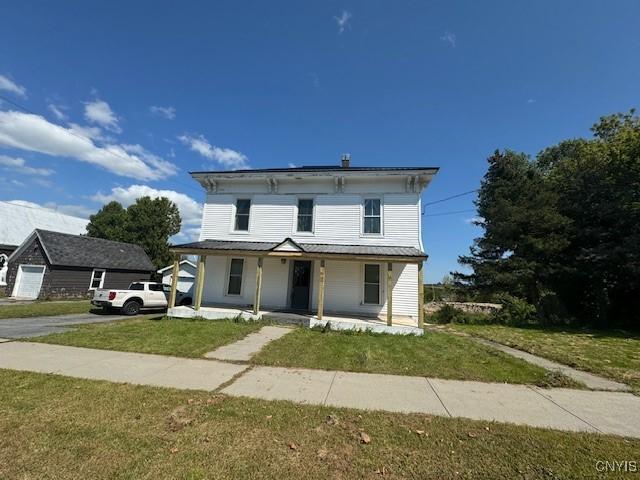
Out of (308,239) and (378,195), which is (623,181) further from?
(308,239)

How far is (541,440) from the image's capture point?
338cm

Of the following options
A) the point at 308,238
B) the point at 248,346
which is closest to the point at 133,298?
the point at 308,238

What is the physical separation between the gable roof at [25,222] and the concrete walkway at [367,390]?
88.9 feet

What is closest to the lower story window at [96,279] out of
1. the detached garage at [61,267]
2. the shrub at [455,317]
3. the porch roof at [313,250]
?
the detached garage at [61,267]

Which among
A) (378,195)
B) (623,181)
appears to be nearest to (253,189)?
Answer: (378,195)

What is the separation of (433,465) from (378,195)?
1109cm

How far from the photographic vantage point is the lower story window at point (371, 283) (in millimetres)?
12536

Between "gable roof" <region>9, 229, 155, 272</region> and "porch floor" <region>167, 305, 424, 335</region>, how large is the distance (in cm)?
1573

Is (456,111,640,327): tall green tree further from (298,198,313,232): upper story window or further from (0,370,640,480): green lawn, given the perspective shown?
(0,370,640,480): green lawn

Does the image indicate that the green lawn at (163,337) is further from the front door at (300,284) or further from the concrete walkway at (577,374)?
the concrete walkway at (577,374)

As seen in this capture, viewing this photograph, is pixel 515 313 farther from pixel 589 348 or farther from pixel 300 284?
pixel 300 284

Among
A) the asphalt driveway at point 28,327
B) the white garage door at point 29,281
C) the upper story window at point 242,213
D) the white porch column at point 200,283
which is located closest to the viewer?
the asphalt driveway at point 28,327

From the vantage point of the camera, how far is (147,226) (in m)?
35.4

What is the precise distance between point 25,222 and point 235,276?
2984 centimetres
